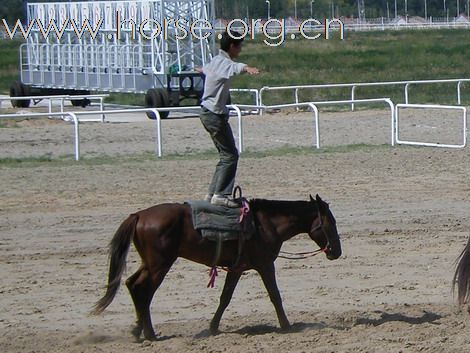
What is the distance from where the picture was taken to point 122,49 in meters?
32.1

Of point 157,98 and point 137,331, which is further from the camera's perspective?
point 157,98

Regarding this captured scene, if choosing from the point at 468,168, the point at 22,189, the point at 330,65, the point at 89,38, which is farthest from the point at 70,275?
the point at 330,65

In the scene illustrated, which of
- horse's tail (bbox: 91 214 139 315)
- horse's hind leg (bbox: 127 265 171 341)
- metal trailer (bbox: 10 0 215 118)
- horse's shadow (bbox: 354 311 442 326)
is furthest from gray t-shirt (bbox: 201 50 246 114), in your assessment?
metal trailer (bbox: 10 0 215 118)

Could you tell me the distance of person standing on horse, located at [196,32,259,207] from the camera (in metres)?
7.69

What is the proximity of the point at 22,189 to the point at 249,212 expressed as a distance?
25.1ft

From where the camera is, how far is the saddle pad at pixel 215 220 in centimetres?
784

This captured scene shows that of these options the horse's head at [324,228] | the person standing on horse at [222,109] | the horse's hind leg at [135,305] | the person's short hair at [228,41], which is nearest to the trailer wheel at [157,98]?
the horse's head at [324,228]

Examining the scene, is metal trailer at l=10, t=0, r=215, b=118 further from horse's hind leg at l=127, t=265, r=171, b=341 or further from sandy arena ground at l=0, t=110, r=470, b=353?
horse's hind leg at l=127, t=265, r=171, b=341

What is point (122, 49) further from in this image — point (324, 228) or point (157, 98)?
point (324, 228)

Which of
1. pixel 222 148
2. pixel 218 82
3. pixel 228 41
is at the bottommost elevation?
pixel 222 148

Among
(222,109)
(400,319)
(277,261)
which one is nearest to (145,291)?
(222,109)

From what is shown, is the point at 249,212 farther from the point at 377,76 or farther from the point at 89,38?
the point at 377,76

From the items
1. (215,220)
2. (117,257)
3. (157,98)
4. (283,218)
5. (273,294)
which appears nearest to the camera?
(117,257)

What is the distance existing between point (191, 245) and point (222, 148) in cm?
76
